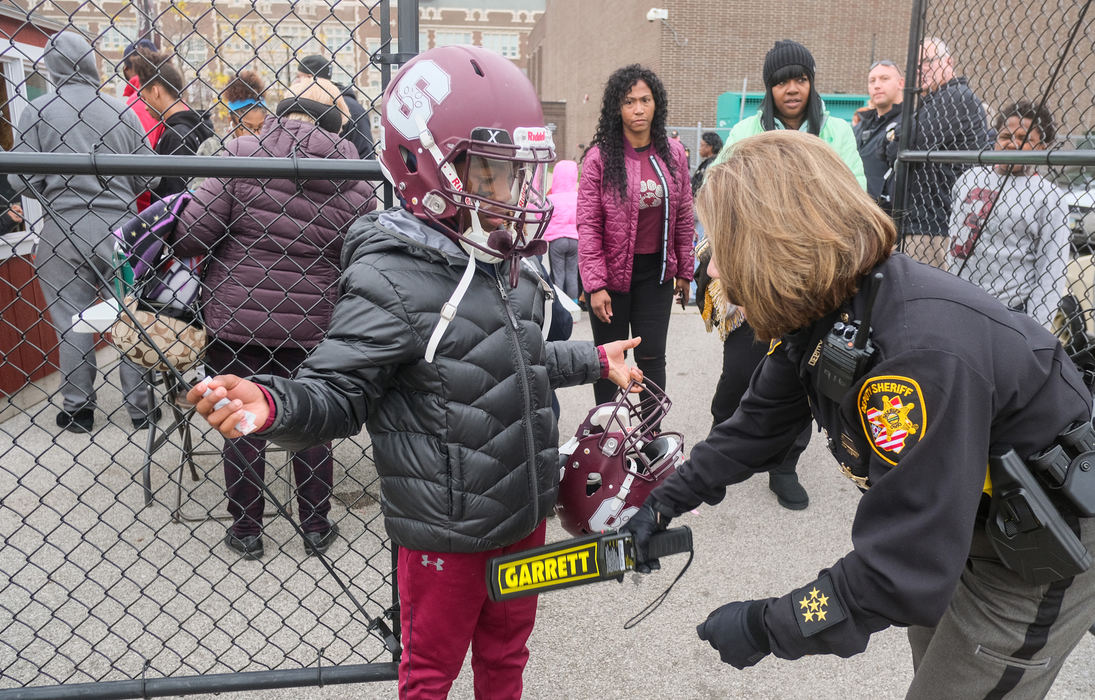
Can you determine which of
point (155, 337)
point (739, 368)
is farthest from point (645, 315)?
point (155, 337)

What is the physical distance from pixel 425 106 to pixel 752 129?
8.74 feet

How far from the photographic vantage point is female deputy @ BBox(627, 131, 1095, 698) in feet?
4.72

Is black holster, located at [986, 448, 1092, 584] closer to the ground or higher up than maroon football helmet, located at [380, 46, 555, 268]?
closer to the ground

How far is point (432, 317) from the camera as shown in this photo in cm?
189

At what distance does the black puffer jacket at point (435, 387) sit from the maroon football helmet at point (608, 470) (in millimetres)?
205

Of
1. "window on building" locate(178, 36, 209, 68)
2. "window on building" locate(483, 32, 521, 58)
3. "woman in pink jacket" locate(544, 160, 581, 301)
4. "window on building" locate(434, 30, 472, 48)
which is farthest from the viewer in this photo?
"window on building" locate(483, 32, 521, 58)

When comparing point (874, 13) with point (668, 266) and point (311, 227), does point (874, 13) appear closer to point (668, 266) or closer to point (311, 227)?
point (668, 266)

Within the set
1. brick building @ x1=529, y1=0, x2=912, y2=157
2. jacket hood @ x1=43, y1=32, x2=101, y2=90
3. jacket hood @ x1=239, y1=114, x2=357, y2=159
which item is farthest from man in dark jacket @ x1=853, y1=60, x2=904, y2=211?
brick building @ x1=529, y1=0, x2=912, y2=157

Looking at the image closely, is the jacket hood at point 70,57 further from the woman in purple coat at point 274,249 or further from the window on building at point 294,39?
the woman in purple coat at point 274,249

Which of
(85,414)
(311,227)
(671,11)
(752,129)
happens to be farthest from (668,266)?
(671,11)

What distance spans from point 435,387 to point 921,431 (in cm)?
110

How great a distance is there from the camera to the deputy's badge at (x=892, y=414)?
4.70 feet

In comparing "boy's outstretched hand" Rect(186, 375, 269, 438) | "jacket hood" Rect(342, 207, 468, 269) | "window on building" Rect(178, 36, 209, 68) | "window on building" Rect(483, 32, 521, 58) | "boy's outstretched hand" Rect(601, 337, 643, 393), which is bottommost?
"boy's outstretched hand" Rect(601, 337, 643, 393)

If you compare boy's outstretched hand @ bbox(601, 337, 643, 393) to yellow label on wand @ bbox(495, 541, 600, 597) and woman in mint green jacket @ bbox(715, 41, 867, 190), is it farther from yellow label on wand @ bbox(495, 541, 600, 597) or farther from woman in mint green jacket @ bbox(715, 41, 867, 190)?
woman in mint green jacket @ bbox(715, 41, 867, 190)
